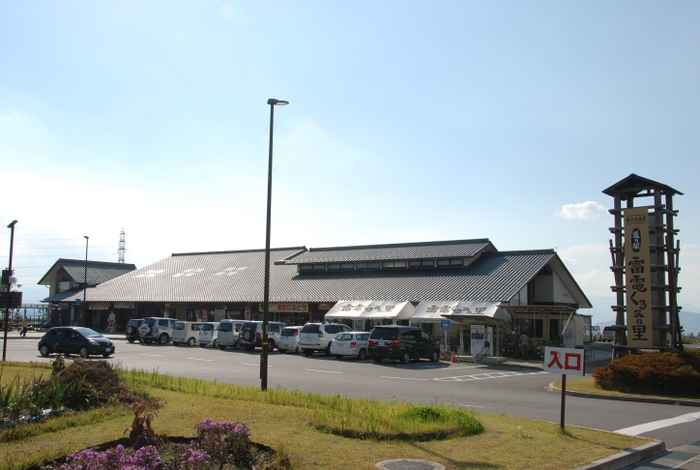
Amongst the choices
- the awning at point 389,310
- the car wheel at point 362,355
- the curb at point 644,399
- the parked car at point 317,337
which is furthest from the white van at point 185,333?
the curb at point 644,399

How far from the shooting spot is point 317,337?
31.9 metres

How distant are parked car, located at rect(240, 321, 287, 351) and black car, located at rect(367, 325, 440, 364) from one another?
824cm

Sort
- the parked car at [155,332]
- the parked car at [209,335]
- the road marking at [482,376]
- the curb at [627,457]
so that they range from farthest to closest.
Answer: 1. the parked car at [155,332]
2. the parked car at [209,335]
3. the road marking at [482,376]
4. the curb at [627,457]

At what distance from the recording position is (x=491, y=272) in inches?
1529

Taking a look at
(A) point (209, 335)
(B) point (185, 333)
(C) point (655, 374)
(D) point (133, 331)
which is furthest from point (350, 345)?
(D) point (133, 331)

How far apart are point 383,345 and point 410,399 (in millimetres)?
12645

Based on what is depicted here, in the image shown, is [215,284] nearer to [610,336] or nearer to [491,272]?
[491,272]

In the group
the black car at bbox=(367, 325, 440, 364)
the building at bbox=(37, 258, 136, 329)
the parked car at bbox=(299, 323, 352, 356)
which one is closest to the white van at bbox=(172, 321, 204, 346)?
the parked car at bbox=(299, 323, 352, 356)

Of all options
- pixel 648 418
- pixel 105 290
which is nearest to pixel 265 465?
pixel 648 418

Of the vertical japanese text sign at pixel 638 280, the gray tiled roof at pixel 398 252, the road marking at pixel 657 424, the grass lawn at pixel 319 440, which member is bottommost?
the road marking at pixel 657 424

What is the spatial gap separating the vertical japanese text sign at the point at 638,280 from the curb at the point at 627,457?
36.8 ft

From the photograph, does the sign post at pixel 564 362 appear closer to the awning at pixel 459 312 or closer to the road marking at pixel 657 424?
the road marking at pixel 657 424

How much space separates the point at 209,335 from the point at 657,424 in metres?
30.2

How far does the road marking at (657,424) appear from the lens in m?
11.3
